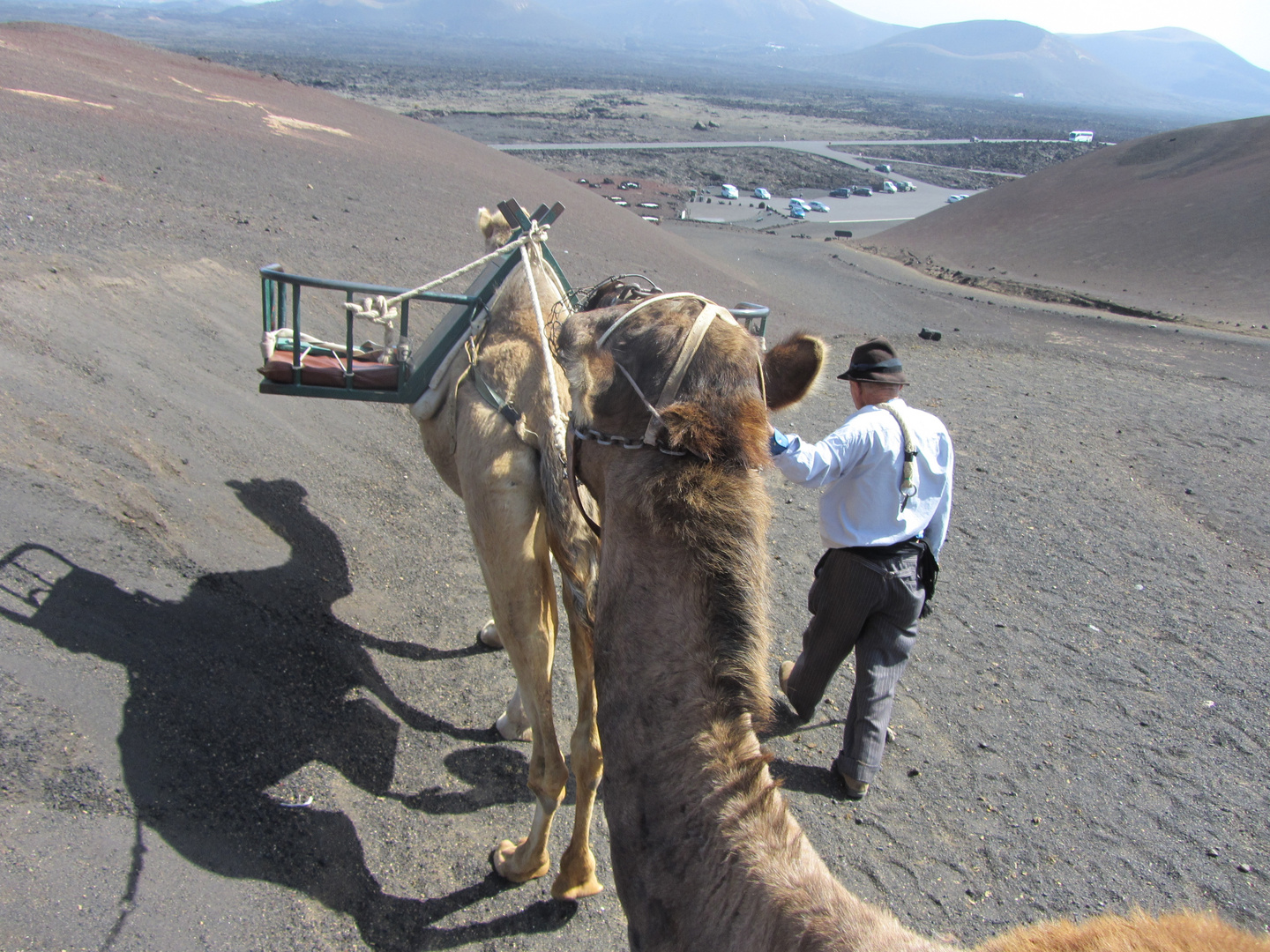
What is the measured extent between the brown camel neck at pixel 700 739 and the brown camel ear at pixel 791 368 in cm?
44

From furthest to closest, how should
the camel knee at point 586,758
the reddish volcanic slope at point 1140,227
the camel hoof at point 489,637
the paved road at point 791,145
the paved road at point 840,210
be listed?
the paved road at point 791,145, the paved road at point 840,210, the reddish volcanic slope at point 1140,227, the camel hoof at point 489,637, the camel knee at point 586,758

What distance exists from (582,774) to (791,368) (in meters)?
2.09

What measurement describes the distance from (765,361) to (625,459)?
1.83 ft

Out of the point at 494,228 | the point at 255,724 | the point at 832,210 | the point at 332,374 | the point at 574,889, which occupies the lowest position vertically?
the point at 574,889

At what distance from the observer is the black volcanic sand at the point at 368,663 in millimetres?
3258

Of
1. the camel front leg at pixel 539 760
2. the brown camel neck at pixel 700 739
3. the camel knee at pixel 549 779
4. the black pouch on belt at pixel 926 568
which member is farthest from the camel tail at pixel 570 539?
the black pouch on belt at pixel 926 568

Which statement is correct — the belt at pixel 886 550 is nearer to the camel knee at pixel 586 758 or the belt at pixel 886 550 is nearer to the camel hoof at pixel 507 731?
the camel knee at pixel 586 758

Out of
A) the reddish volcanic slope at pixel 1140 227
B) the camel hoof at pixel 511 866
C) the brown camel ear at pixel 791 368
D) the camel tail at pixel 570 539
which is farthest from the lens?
the reddish volcanic slope at pixel 1140 227

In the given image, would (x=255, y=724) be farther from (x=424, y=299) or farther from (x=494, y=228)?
(x=494, y=228)

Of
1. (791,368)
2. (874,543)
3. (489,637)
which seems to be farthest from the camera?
(489,637)

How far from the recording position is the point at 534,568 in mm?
3426

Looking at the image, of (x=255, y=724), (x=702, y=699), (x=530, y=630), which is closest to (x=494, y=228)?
(x=530, y=630)

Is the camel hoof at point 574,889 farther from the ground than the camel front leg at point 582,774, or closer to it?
closer to it

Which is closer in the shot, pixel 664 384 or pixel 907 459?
pixel 664 384
